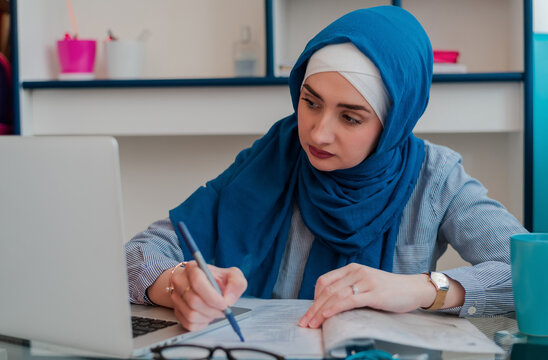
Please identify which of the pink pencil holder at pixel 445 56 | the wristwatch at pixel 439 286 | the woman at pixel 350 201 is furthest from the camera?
the pink pencil holder at pixel 445 56

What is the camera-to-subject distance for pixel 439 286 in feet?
2.96

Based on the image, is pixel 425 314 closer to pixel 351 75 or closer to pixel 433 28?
pixel 351 75

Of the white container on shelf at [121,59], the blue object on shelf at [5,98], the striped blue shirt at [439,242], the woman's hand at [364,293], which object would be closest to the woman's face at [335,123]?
the striped blue shirt at [439,242]

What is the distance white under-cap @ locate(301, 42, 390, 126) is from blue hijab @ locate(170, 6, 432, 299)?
19mm

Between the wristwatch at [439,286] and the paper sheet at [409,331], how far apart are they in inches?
1.2

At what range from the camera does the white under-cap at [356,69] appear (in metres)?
1.04

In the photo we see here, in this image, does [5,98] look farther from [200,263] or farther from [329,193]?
[200,263]

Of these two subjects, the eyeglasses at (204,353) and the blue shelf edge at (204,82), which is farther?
the blue shelf edge at (204,82)

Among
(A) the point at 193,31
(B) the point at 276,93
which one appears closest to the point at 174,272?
(B) the point at 276,93

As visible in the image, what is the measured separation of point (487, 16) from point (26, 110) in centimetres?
165

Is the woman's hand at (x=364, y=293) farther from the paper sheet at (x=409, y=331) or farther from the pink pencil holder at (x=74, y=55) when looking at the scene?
the pink pencil holder at (x=74, y=55)

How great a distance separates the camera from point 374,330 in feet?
2.36

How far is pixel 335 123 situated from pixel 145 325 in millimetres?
462

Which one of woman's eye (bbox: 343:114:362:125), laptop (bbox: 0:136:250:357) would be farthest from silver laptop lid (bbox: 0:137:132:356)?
woman's eye (bbox: 343:114:362:125)
